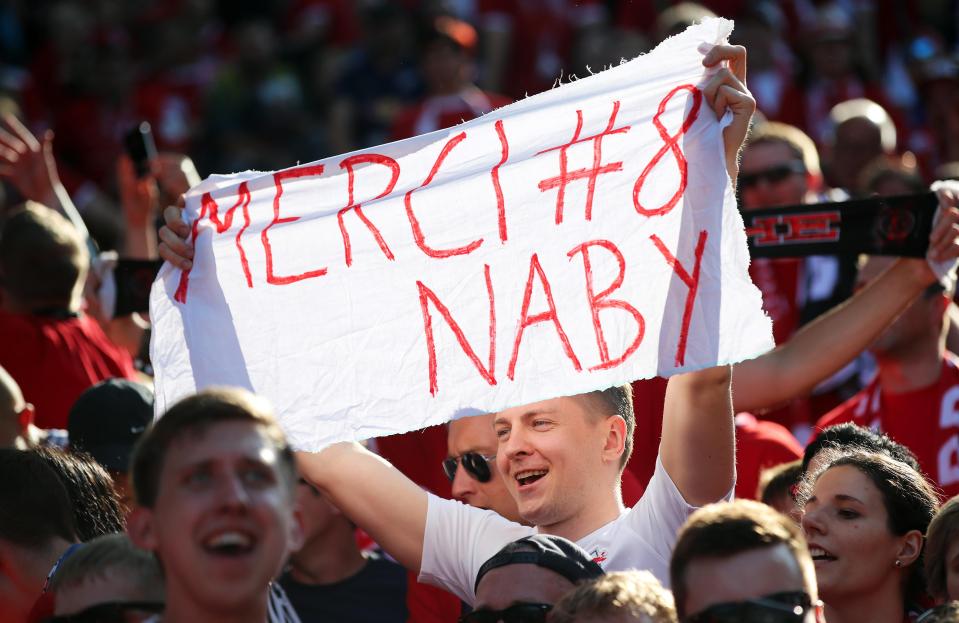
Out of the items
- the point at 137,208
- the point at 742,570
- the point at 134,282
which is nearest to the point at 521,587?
the point at 742,570

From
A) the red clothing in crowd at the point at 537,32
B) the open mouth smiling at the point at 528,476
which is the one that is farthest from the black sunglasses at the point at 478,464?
the red clothing in crowd at the point at 537,32

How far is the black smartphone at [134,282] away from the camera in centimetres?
491

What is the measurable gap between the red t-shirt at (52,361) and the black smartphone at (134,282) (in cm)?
22

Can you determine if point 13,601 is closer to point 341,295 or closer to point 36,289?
point 341,295

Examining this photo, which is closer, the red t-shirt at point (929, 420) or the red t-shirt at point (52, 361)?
the red t-shirt at point (929, 420)

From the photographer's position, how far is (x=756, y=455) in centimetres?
468

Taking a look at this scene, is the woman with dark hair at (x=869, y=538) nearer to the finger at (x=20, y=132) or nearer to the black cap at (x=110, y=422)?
the black cap at (x=110, y=422)

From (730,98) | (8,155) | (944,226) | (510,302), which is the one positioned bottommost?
(510,302)

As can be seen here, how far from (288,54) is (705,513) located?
30.8 ft

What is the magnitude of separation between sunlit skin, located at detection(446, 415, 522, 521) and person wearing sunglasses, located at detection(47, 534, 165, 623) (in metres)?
1.24

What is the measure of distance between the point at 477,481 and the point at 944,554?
1237 millimetres

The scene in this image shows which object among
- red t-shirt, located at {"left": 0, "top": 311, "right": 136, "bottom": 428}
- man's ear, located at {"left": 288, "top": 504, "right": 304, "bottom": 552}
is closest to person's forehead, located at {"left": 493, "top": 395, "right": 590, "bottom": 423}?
man's ear, located at {"left": 288, "top": 504, "right": 304, "bottom": 552}

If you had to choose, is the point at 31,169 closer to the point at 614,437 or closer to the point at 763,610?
the point at 614,437

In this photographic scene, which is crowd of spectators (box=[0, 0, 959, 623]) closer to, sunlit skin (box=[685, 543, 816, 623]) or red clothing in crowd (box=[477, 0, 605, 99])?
sunlit skin (box=[685, 543, 816, 623])
